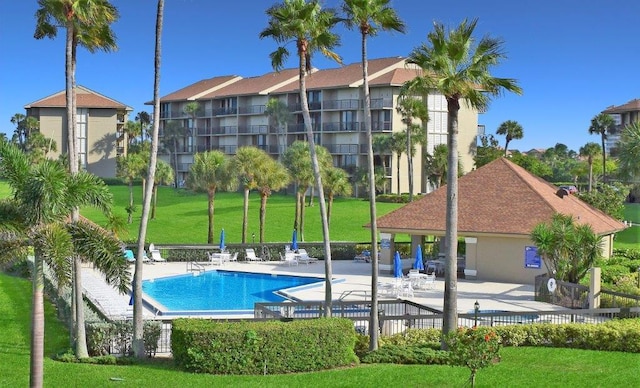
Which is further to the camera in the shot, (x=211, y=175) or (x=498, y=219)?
(x=211, y=175)

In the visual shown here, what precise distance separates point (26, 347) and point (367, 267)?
21268 millimetres

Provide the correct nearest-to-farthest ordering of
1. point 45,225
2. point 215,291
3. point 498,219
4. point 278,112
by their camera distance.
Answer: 1. point 45,225
2. point 215,291
3. point 498,219
4. point 278,112

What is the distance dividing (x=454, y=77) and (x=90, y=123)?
83606 millimetres

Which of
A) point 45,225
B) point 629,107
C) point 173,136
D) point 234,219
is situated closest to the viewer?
point 45,225

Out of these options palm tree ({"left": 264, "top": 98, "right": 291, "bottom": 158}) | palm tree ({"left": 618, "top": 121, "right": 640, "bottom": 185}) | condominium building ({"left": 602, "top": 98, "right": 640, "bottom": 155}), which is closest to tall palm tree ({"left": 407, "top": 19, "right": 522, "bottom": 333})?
palm tree ({"left": 618, "top": 121, "right": 640, "bottom": 185})

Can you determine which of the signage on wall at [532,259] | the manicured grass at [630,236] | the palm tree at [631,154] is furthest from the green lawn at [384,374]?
the manicured grass at [630,236]

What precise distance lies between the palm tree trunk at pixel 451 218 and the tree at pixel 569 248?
1069cm

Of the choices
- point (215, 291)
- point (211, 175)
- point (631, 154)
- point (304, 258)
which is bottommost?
point (215, 291)

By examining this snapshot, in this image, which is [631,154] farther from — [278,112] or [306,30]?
[278,112]

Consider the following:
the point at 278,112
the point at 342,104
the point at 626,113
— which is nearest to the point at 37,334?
the point at 342,104

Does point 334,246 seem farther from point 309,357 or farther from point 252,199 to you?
point 252,199

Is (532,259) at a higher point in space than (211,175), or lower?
lower

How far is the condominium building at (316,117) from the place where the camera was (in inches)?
2945

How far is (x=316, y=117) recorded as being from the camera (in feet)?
264
